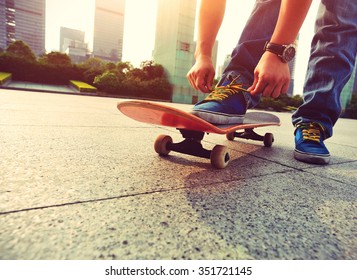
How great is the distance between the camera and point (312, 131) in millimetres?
1388

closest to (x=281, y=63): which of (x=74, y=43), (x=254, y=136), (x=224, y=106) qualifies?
(x=224, y=106)

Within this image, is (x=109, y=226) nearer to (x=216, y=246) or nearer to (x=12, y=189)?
(x=216, y=246)

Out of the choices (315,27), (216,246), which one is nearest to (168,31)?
(315,27)

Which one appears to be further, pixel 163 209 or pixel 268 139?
pixel 268 139

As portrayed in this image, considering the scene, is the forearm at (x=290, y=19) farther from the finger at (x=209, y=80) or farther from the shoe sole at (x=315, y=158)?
the shoe sole at (x=315, y=158)

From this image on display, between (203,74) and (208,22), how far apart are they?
36 centimetres

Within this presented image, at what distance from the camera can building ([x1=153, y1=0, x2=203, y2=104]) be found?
61.4 ft

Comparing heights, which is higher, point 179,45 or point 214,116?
point 179,45

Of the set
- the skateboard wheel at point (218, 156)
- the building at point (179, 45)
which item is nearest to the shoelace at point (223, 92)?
the skateboard wheel at point (218, 156)

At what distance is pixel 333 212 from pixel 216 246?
15.0 inches

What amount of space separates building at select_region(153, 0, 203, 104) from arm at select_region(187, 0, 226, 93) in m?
18.2

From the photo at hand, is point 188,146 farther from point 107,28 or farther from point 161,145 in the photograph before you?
point 107,28

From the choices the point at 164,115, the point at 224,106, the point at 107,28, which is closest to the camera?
the point at 164,115
